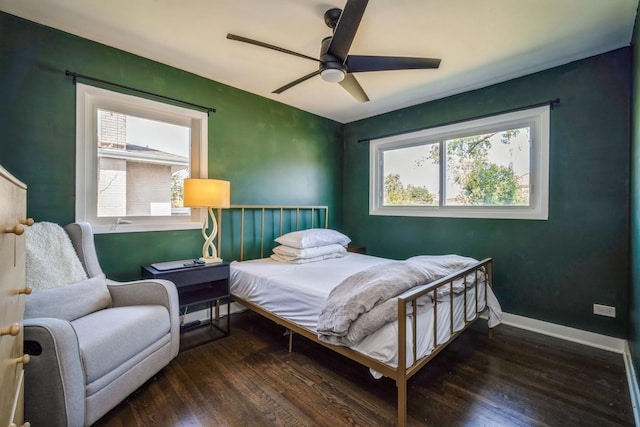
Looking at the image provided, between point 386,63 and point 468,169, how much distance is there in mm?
1792

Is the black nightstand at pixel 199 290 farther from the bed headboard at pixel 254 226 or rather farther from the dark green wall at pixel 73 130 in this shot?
the bed headboard at pixel 254 226

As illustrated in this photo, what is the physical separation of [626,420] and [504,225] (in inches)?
67.4

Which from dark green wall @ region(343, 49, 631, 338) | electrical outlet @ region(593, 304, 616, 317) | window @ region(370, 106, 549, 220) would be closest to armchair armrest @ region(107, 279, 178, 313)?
window @ region(370, 106, 549, 220)

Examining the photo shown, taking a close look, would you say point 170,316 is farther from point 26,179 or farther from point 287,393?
point 26,179

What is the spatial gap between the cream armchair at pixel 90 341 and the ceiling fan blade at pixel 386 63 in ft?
6.89

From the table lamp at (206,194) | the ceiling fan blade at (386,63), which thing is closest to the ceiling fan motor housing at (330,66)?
the ceiling fan blade at (386,63)

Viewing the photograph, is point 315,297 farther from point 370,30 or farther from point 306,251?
point 370,30

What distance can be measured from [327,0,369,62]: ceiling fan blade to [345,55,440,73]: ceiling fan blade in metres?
0.19

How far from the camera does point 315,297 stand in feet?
6.84

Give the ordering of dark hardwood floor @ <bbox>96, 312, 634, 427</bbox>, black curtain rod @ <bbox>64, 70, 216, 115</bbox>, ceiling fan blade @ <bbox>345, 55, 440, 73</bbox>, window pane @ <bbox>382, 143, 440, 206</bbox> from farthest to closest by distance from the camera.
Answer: window pane @ <bbox>382, 143, 440, 206</bbox>, black curtain rod @ <bbox>64, 70, 216, 115</bbox>, ceiling fan blade @ <bbox>345, 55, 440, 73</bbox>, dark hardwood floor @ <bbox>96, 312, 634, 427</bbox>

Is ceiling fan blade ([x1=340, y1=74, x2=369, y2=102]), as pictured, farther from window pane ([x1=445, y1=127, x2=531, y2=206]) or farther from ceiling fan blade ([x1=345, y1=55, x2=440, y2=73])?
window pane ([x1=445, y1=127, x2=531, y2=206])

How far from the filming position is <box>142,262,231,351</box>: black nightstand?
2.39 metres

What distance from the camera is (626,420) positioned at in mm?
1622

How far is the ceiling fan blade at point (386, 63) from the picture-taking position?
2068 millimetres
